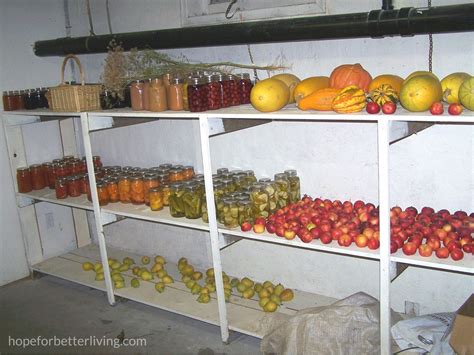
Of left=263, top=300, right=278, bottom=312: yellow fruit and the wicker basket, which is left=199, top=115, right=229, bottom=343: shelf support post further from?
the wicker basket

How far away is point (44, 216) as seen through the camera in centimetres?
450

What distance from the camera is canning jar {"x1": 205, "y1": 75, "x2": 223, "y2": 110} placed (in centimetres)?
289

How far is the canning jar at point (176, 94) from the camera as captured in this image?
10.0ft

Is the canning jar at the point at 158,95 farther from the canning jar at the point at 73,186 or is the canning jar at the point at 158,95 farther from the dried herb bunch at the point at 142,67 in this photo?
the canning jar at the point at 73,186

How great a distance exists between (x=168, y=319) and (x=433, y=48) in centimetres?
234

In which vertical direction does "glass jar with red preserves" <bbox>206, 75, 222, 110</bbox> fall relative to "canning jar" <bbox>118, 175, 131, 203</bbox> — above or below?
above

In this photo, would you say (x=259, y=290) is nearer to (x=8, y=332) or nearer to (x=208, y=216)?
(x=208, y=216)

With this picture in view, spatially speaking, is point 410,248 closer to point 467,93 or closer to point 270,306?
point 467,93

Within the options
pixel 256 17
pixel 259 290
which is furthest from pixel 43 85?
pixel 259 290

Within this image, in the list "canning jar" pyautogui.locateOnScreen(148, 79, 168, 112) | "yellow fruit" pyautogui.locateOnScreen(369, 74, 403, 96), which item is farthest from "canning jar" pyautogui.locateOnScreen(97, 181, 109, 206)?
"yellow fruit" pyautogui.locateOnScreen(369, 74, 403, 96)

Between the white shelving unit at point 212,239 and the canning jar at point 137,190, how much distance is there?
0.10 metres

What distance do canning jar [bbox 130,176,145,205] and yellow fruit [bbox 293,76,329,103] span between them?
4.39 ft

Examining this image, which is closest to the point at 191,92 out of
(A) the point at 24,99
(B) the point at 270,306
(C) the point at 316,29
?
(C) the point at 316,29

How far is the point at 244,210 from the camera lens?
2.98m
